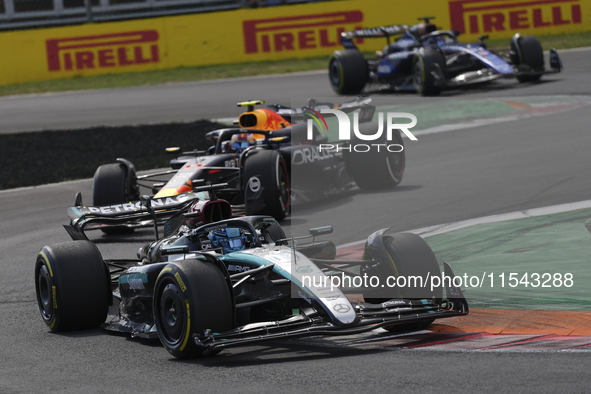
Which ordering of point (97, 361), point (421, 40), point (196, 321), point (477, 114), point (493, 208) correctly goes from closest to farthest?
1. point (196, 321)
2. point (97, 361)
3. point (493, 208)
4. point (477, 114)
5. point (421, 40)

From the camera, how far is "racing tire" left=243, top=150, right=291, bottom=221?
440 inches

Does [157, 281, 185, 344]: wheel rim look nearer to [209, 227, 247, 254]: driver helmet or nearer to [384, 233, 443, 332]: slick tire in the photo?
[209, 227, 247, 254]: driver helmet

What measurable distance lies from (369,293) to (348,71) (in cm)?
1501

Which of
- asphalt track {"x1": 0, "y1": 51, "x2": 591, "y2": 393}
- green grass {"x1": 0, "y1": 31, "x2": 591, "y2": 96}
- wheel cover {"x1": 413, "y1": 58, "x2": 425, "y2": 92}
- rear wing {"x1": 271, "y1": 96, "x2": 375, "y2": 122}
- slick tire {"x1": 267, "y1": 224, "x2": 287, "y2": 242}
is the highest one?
green grass {"x1": 0, "y1": 31, "x2": 591, "y2": 96}

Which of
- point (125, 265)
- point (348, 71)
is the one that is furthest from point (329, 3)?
point (125, 265)

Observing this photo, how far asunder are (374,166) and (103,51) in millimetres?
18056

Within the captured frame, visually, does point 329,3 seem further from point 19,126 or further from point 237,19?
point 19,126

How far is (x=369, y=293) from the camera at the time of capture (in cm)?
670

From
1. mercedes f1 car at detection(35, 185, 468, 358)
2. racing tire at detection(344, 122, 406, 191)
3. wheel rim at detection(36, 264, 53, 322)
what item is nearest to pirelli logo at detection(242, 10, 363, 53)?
racing tire at detection(344, 122, 406, 191)

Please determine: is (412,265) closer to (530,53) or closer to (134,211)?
(134,211)

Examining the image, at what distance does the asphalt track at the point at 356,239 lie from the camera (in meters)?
5.24

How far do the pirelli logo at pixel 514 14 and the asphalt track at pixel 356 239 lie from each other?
8.47 ft

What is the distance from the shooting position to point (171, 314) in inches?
244

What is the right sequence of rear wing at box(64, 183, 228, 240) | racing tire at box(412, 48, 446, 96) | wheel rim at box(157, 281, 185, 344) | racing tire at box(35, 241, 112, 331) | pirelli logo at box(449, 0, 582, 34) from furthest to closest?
pirelli logo at box(449, 0, 582, 34) < racing tire at box(412, 48, 446, 96) < rear wing at box(64, 183, 228, 240) < racing tire at box(35, 241, 112, 331) < wheel rim at box(157, 281, 185, 344)
